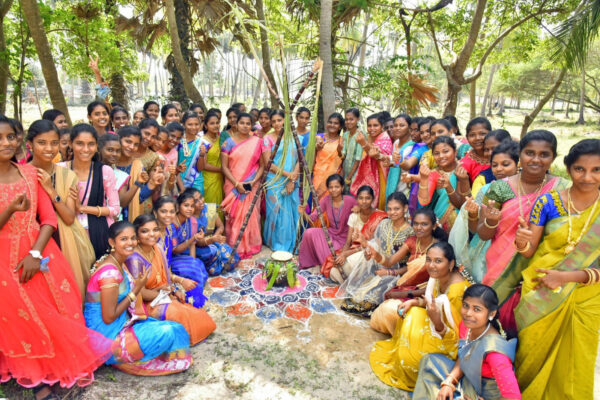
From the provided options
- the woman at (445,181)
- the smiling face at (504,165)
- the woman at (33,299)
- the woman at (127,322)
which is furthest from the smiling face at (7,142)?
the smiling face at (504,165)

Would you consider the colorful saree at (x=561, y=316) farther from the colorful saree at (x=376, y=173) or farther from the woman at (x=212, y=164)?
the woman at (x=212, y=164)

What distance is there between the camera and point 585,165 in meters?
2.05

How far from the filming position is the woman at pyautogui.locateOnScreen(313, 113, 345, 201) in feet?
16.8

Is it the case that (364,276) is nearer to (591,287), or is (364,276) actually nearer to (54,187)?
(591,287)

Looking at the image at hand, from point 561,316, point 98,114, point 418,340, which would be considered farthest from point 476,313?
point 98,114

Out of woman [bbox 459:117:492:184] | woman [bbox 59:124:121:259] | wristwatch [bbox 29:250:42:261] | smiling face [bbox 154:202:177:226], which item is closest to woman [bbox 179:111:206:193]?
smiling face [bbox 154:202:177:226]

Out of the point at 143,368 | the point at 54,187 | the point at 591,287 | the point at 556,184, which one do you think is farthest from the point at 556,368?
the point at 54,187

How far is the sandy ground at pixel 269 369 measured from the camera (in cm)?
262

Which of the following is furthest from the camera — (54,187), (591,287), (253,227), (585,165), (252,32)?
(252,32)

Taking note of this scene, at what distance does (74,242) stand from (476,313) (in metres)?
2.86

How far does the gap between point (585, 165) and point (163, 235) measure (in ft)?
11.1

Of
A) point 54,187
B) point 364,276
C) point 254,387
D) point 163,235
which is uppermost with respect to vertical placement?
point 54,187

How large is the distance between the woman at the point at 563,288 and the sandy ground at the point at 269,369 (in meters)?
0.70

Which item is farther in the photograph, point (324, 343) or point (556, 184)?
point (324, 343)
